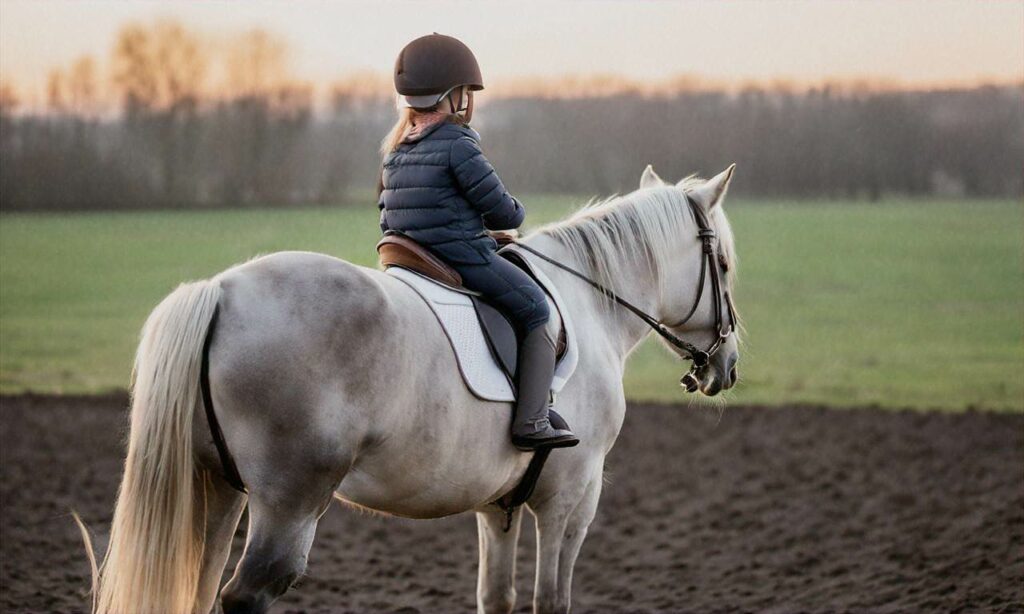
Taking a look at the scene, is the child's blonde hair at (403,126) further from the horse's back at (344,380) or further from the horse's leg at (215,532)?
the horse's leg at (215,532)

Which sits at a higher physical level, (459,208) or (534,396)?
(459,208)

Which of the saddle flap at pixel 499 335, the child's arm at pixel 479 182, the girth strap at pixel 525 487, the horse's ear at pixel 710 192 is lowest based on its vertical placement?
the girth strap at pixel 525 487

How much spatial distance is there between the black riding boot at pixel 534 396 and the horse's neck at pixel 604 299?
0.53 meters

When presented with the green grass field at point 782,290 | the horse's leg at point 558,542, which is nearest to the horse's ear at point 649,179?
the horse's leg at point 558,542

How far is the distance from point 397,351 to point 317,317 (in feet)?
0.93

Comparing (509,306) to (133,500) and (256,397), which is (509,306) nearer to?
(256,397)

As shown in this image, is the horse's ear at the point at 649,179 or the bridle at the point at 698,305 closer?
the bridle at the point at 698,305

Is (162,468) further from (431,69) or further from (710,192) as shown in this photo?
(710,192)

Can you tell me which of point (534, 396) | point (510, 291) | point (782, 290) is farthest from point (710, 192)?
point (782, 290)

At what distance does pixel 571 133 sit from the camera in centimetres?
1639

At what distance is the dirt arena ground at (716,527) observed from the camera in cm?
593

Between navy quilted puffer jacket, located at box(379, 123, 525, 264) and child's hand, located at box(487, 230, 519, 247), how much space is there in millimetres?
433

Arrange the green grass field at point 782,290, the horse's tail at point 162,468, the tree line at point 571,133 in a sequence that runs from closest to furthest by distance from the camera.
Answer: the horse's tail at point 162,468 → the green grass field at point 782,290 → the tree line at point 571,133

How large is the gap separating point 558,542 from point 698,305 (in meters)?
1.25
